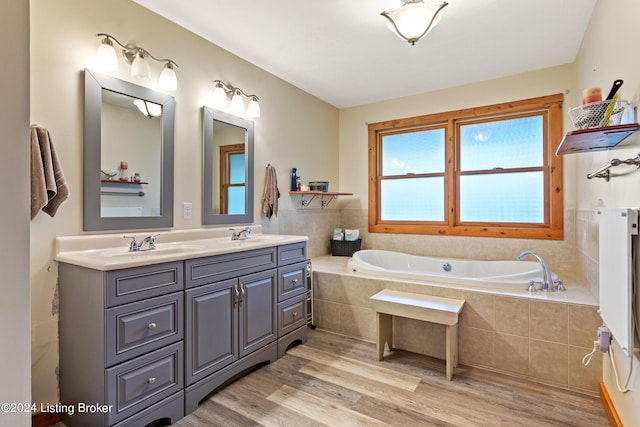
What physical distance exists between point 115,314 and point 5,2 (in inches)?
49.1

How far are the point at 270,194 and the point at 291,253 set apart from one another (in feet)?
2.49

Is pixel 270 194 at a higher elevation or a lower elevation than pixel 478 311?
higher

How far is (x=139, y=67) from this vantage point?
6.55 ft

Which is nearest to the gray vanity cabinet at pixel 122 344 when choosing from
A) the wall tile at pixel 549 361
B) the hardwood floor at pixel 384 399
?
the hardwood floor at pixel 384 399

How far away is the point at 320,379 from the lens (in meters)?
2.16

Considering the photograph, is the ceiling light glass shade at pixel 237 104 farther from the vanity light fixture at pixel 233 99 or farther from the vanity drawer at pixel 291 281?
the vanity drawer at pixel 291 281

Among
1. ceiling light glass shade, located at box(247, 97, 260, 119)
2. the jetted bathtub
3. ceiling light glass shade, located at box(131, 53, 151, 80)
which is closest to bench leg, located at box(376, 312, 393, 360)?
the jetted bathtub

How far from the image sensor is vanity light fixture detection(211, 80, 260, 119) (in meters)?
2.58

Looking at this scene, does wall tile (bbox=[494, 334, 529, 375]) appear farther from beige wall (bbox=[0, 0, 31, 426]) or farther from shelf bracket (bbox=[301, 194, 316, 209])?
beige wall (bbox=[0, 0, 31, 426])

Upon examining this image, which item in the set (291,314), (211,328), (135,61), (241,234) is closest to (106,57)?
(135,61)

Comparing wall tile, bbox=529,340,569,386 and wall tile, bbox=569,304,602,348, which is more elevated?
wall tile, bbox=569,304,602,348

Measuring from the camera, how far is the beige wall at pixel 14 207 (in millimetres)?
755

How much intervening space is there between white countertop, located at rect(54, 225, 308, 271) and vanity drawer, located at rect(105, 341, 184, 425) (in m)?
0.49

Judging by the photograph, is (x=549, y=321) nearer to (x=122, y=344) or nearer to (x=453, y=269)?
(x=453, y=269)
